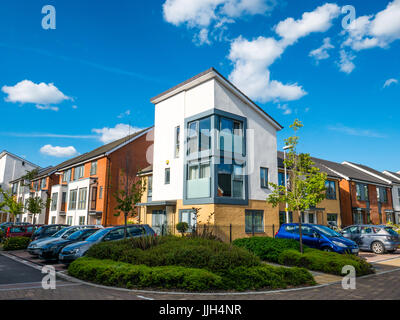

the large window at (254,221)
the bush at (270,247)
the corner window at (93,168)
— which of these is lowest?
the bush at (270,247)

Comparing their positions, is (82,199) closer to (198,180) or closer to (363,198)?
(198,180)

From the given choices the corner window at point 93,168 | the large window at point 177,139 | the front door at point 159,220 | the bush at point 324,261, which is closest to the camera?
the bush at point 324,261

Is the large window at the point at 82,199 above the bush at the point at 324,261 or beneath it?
above

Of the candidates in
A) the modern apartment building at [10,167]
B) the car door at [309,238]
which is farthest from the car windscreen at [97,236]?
the modern apartment building at [10,167]

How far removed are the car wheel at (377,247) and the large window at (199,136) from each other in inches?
444

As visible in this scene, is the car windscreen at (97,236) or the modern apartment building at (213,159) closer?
the car windscreen at (97,236)

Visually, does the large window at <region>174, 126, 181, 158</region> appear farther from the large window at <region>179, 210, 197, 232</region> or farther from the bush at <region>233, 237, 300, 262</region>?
the bush at <region>233, 237, 300, 262</region>

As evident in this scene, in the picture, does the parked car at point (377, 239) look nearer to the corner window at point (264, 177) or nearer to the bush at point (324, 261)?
the corner window at point (264, 177)

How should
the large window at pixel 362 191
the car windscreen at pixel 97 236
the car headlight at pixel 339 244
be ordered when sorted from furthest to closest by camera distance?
1. the large window at pixel 362 191
2. the car headlight at pixel 339 244
3. the car windscreen at pixel 97 236

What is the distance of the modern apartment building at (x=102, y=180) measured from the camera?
2914cm

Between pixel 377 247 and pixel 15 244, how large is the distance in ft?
74.0

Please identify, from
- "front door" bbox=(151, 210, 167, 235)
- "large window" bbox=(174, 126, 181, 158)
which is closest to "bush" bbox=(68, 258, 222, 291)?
"front door" bbox=(151, 210, 167, 235)

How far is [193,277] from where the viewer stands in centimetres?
803

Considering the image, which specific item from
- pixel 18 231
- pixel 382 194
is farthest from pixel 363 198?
pixel 18 231
